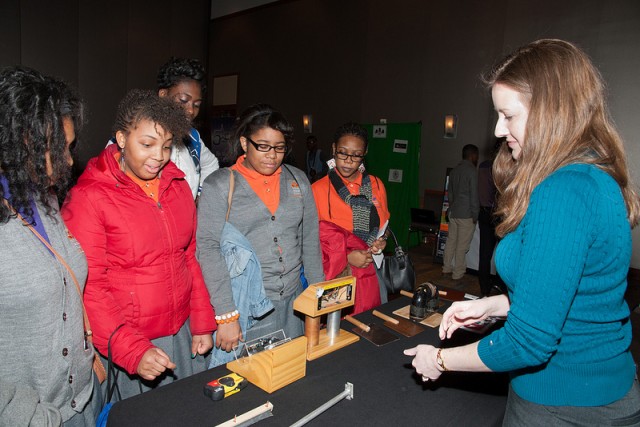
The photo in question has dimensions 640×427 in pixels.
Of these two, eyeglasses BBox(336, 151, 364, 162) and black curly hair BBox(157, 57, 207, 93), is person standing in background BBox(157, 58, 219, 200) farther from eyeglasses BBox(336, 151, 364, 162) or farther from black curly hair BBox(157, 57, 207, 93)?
eyeglasses BBox(336, 151, 364, 162)

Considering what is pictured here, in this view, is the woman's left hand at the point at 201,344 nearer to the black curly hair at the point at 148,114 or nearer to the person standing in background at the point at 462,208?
the black curly hair at the point at 148,114

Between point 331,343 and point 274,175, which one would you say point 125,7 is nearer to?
point 274,175

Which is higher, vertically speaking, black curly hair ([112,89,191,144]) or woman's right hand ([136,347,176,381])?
black curly hair ([112,89,191,144])

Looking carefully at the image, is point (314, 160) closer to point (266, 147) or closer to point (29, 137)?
point (266, 147)

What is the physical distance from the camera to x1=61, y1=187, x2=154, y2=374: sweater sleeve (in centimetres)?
133

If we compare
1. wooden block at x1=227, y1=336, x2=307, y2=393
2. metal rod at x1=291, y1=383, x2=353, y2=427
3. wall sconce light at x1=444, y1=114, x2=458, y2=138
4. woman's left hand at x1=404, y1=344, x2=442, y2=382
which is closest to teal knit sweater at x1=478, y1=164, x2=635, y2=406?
woman's left hand at x1=404, y1=344, x2=442, y2=382

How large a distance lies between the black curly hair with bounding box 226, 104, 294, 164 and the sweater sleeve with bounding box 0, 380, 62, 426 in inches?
47.3

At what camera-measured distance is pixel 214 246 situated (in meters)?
1.66

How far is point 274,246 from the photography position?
Result: 177 centimetres

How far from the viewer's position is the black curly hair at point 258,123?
1781mm

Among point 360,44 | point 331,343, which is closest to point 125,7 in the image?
point 360,44

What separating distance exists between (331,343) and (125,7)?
8.39 m

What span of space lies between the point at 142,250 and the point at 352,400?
0.87 meters

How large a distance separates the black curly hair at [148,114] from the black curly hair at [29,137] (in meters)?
0.34
